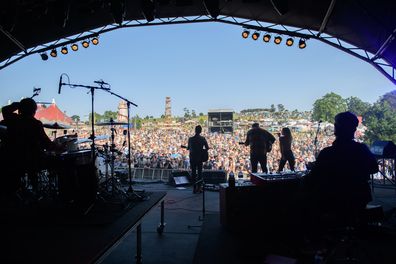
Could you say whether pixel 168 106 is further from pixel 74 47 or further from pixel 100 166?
pixel 100 166

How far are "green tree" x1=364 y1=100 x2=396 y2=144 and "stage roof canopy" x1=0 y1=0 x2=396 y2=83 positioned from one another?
4.63 m

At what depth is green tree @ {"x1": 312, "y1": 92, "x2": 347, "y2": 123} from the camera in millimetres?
17125

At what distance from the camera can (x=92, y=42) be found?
6.72 metres

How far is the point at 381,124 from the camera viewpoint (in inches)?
375

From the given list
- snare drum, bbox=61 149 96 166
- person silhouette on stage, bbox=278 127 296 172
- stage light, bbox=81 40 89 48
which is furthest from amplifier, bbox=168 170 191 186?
stage light, bbox=81 40 89 48

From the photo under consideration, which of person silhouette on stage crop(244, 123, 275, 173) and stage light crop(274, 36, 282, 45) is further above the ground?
stage light crop(274, 36, 282, 45)

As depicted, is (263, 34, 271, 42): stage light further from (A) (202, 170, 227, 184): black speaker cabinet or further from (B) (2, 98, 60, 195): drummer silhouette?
(B) (2, 98, 60, 195): drummer silhouette

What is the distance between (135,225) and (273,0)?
167 inches

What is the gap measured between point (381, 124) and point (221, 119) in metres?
6.61

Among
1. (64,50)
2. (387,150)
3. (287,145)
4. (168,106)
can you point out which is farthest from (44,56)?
(168,106)

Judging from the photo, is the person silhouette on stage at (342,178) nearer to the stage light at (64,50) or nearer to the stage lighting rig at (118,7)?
the stage lighting rig at (118,7)

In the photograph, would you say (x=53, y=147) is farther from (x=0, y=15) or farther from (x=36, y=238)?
(x=0, y=15)

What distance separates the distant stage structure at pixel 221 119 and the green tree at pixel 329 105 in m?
6.77

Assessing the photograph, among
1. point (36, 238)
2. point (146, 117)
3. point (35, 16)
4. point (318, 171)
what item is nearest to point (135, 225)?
point (36, 238)
